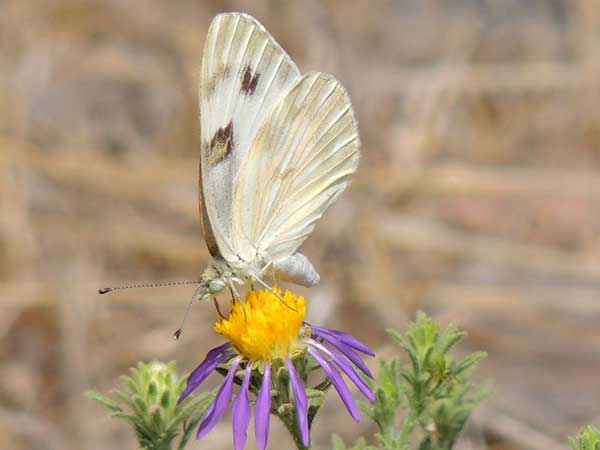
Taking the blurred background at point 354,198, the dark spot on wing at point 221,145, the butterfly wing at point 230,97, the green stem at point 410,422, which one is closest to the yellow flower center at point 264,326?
the butterfly wing at point 230,97

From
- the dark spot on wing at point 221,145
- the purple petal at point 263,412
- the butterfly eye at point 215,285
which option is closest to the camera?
the purple petal at point 263,412

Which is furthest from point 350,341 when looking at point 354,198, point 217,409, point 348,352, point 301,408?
point 354,198

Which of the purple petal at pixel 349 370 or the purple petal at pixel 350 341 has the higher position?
the purple petal at pixel 350 341

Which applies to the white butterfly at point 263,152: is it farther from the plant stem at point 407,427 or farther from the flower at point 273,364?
the plant stem at point 407,427

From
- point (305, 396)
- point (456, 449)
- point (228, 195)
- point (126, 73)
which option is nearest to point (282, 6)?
point (126, 73)

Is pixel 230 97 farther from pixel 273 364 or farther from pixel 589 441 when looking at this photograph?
pixel 589 441

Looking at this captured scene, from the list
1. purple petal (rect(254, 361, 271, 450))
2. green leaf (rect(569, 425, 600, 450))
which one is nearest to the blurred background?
green leaf (rect(569, 425, 600, 450))

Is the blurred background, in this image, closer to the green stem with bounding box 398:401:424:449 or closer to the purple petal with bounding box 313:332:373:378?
the green stem with bounding box 398:401:424:449

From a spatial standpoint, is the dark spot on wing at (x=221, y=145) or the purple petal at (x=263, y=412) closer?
the purple petal at (x=263, y=412)
